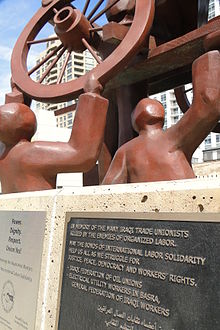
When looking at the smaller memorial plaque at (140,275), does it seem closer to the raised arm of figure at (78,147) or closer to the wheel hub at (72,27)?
the raised arm of figure at (78,147)

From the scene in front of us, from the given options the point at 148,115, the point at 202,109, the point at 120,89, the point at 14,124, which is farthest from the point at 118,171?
the point at 120,89

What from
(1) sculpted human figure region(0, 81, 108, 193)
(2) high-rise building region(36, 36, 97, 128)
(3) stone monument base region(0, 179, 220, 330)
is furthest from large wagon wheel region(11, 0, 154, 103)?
(3) stone monument base region(0, 179, 220, 330)

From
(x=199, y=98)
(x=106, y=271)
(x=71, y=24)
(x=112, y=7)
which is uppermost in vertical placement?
(x=112, y=7)

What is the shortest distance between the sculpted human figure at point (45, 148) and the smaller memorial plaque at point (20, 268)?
46cm

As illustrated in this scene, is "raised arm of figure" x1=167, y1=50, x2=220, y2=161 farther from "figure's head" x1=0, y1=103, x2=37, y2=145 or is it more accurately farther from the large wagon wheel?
"figure's head" x1=0, y1=103, x2=37, y2=145

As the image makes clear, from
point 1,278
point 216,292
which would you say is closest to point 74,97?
point 1,278

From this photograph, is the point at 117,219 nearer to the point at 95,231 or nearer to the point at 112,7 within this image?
the point at 95,231

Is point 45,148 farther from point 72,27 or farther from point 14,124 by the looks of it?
point 72,27

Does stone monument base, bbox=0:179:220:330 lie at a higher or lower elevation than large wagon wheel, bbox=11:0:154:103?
lower

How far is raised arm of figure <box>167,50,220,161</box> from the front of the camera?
8.45 ft

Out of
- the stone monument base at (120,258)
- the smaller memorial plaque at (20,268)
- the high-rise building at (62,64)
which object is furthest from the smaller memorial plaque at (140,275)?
the high-rise building at (62,64)

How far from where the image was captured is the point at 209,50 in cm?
281

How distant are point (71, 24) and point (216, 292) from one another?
2786mm

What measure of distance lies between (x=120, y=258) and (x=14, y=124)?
5.43ft
